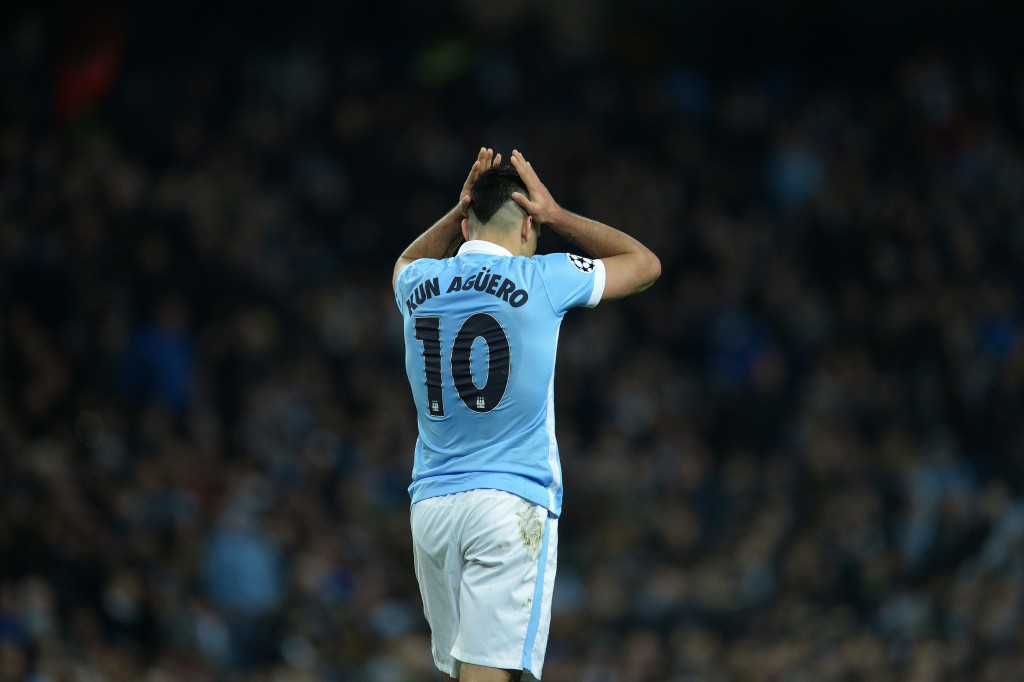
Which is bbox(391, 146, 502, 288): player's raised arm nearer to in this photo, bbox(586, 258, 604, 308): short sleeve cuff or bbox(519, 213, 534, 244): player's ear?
bbox(519, 213, 534, 244): player's ear

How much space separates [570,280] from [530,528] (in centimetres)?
89

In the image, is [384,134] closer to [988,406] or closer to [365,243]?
[365,243]

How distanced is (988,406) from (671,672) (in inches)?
176

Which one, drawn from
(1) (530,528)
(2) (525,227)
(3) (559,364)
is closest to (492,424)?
(1) (530,528)

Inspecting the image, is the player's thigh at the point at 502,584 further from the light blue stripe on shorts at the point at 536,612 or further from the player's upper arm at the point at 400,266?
the player's upper arm at the point at 400,266

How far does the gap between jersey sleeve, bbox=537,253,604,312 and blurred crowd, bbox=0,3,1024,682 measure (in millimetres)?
5788

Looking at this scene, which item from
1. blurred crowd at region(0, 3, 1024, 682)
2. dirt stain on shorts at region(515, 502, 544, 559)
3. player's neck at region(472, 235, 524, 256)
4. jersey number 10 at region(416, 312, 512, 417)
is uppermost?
blurred crowd at region(0, 3, 1024, 682)

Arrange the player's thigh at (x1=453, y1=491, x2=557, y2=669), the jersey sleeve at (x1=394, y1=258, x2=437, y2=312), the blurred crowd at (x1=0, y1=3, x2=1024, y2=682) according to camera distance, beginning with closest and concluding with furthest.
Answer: the player's thigh at (x1=453, y1=491, x2=557, y2=669)
the jersey sleeve at (x1=394, y1=258, x2=437, y2=312)
the blurred crowd at (x1=0, y1=3, x2=1024, y2=682)

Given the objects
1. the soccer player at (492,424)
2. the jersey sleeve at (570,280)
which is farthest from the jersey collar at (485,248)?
the jersey sleeve at (570,280)

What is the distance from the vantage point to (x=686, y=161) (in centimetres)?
1727

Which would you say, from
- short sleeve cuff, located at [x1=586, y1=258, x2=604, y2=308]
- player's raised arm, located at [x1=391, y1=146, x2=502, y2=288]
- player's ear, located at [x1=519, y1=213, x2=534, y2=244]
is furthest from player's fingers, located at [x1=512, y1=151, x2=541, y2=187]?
short sleeve cuff, located at [x1=586, y1=258, x2=604, y2=308]

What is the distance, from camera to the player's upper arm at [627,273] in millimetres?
5078

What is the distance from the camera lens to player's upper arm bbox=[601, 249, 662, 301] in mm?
5078

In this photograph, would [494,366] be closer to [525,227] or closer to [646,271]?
[525,227]
